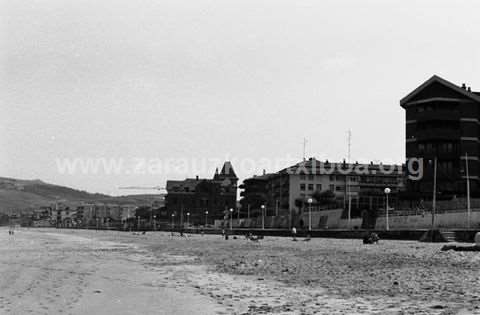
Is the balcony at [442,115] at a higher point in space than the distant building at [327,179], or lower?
higher

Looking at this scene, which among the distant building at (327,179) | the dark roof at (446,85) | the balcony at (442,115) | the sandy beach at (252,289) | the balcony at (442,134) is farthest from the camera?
the distant building at (327,179)

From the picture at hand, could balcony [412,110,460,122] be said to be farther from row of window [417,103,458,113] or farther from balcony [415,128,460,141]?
balcony [415,128,460,141]

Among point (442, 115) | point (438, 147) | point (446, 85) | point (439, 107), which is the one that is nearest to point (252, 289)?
point (438, 147)

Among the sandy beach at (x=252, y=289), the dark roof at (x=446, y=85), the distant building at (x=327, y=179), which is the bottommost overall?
the sandy beach at (x=252, y=289)

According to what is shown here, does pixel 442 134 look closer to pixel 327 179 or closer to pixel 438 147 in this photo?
pixel 438 147

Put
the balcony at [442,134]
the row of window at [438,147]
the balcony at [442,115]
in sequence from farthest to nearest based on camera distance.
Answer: the balcony at [442,115], the row of window at [438,147], the balcony at [442,134]

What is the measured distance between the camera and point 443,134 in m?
→ 92.8

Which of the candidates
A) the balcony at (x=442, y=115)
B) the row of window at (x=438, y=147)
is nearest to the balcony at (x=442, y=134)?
the row of window at (x=438, y=147)

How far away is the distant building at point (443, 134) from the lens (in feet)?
301

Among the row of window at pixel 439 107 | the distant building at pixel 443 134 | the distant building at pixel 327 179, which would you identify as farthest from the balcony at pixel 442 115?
the distant building at pixel 327 179

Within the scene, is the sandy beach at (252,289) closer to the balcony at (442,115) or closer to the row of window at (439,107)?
the balcony at (442,115)

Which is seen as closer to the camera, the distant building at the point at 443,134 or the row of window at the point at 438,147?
the distant building at the point at 443,134

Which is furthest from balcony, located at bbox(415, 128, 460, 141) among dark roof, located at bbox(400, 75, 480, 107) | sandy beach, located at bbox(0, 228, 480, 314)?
sandy beach, located at bbox(0, 228, 480, 314)

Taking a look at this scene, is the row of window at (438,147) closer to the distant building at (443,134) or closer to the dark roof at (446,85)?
the distant building at (443,134)
